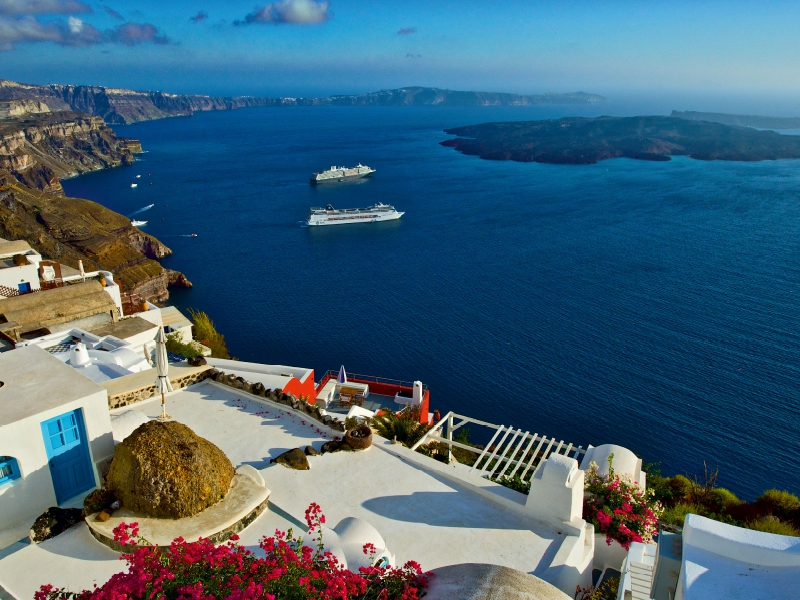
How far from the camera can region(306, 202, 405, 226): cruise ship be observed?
5638cm

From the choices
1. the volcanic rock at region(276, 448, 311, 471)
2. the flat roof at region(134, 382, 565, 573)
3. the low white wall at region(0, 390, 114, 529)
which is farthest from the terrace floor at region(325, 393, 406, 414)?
the low white wall at region(0, 390, 114, 529)

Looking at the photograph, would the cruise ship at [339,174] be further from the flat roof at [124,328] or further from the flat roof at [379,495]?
the flat roof at [379,495]

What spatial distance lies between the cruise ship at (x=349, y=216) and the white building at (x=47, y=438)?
49299 millimetres

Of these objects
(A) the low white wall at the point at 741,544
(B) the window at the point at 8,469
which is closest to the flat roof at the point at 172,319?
(B) the window at the point at 8,469

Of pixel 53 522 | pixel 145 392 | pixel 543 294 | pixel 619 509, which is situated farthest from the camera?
pixel 543 294

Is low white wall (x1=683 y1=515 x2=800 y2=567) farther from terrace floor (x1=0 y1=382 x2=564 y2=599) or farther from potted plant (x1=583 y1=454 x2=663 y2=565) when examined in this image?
potted plant (x1=583 y1=454 x2=663 y2=565)

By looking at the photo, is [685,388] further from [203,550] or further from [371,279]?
[203,550]

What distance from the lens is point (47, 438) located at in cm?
705

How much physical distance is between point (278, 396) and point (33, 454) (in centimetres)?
452

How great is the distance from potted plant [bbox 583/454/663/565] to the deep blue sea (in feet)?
48.4

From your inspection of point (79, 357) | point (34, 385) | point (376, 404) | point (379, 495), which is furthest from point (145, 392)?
point (376, 404)

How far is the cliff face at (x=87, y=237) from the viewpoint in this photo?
1593 inches

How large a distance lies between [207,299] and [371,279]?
11427mm

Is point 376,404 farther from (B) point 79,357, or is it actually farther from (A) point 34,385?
(A) point 34,385
